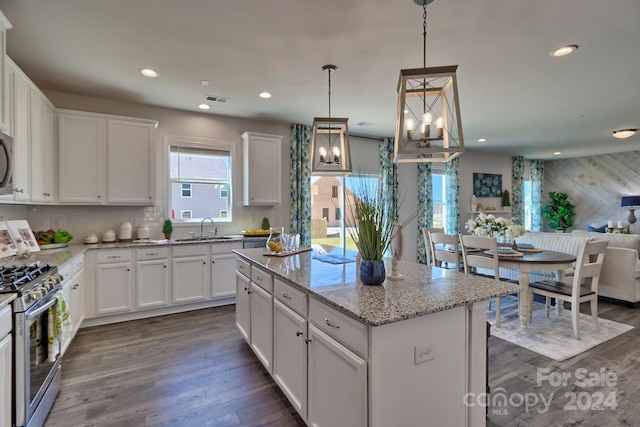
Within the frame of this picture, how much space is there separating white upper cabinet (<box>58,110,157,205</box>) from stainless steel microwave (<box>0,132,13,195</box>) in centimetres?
126

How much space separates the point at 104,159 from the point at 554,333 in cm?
563

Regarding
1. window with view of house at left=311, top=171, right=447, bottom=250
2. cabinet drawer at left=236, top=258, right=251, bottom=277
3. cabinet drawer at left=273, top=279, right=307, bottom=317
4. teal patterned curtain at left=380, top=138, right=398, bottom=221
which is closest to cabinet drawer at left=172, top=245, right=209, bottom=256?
cabinet drawer at left=236, top=258, right=251, bottom=277

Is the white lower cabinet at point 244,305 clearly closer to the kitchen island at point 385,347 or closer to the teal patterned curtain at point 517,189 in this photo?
the kitchen island at point 385,347

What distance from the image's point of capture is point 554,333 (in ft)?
11.2

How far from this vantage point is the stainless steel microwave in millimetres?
2375

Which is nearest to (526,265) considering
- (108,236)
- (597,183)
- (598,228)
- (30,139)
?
(108,236)

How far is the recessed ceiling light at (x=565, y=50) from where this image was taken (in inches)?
109

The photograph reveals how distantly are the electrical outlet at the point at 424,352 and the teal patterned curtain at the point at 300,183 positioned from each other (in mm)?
3976

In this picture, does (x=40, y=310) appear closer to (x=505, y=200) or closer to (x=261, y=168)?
(x=261, y=168)

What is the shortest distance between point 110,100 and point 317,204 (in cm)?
352

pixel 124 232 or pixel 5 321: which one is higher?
pixel 124 232

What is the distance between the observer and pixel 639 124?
17.5ft

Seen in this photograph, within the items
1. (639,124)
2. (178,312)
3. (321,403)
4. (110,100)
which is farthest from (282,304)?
(639,124)

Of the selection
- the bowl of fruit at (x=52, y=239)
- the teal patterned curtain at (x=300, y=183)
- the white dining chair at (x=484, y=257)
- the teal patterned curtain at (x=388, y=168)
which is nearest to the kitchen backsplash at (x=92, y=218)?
the bowl of fruit at (x=52, y=239)
